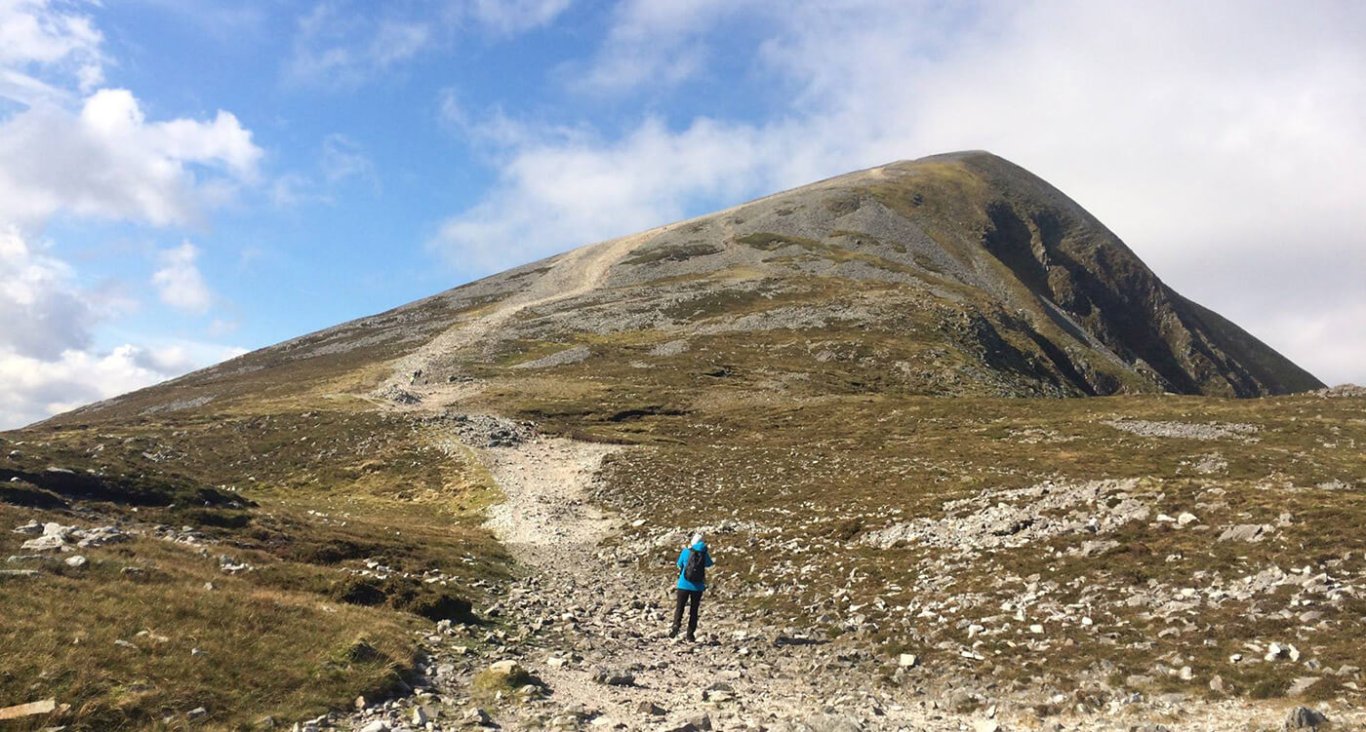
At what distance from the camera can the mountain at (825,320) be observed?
84.6 metres

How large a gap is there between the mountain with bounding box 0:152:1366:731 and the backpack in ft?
5.22

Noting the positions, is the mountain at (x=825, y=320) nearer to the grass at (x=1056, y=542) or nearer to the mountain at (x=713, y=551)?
the mountain at (x=713, y=551)

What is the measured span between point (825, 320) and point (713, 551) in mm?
79398

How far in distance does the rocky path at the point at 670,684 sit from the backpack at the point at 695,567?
1533mm

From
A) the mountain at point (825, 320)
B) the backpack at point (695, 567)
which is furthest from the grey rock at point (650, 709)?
the mountain at point (825, 320)

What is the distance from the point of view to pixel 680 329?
348 ft

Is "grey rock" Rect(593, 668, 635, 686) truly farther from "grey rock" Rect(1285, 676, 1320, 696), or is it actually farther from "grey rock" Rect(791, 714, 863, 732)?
"grey rock" Rect(1285, 676, 1320, 696)

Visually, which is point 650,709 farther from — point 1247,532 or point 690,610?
point 1247,532

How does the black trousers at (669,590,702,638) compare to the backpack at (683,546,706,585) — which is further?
the backpack at (683,546,706,585)

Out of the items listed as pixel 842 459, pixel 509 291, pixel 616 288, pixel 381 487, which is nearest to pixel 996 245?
pixel 616 288

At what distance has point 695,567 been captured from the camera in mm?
18484

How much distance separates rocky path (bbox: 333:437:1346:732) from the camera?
11055mm

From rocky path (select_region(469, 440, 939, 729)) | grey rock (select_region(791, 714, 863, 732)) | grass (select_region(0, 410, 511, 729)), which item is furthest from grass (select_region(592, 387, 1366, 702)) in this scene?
grass (select_region(0, 410, 511, 729))

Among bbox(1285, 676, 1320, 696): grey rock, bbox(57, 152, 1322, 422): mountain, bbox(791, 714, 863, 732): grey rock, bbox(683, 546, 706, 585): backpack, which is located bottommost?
bbox(791, 714, 863, 732): grey rock
